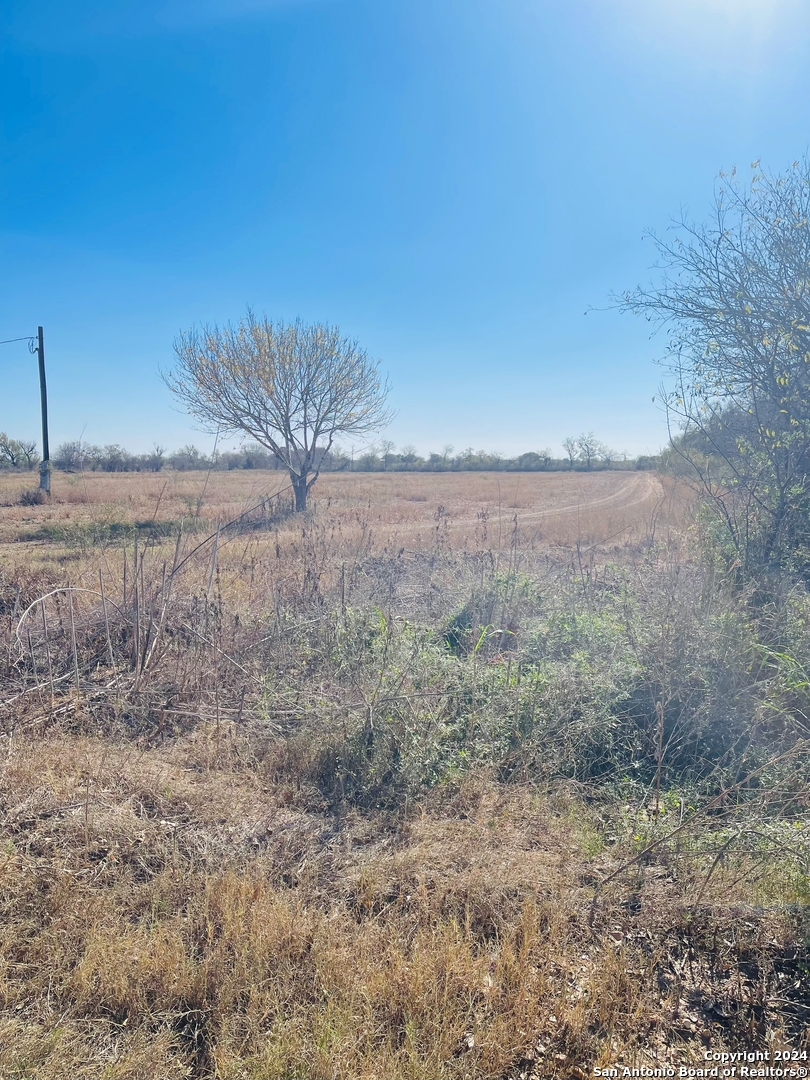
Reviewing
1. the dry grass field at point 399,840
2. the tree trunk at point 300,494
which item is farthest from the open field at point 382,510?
the dry grass field at point 399,840

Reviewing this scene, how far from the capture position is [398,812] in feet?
9.79

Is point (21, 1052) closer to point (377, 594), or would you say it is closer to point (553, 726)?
point (553, 726)

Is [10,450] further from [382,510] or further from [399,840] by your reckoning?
[399,840]

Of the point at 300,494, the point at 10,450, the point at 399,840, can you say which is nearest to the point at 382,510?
the point at 300,494

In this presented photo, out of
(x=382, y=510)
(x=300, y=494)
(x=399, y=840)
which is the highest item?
(x=300, y=494)

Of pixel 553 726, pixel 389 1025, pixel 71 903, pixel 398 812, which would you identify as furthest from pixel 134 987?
pixel 553 726

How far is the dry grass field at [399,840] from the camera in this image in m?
1.82

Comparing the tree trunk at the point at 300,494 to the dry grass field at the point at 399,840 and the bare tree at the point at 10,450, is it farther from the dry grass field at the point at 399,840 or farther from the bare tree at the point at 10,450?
the bare tree at the point at 10,450

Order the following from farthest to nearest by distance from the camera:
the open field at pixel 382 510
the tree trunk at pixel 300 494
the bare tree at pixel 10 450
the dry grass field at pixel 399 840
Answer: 1. the bare tree at pixel 10 450
2. the tree trunk at pixel 300 494
3. the open field at pixel 382 510
4. the dry grass field at pixel 399 840

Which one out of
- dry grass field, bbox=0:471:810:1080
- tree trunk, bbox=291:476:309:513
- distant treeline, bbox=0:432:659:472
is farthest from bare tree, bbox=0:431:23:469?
dry grass field, bbox=0:471:810:1080

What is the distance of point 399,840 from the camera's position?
2764mm

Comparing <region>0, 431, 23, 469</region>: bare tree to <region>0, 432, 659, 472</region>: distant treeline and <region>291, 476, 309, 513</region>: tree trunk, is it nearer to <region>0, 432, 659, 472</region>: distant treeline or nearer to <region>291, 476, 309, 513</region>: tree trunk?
<region>0, 432, 659, 472</region>: distant treeline

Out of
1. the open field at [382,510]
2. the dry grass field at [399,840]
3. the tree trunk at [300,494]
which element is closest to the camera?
the dry grass field at [399,840]

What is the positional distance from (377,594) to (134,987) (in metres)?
4.48
